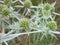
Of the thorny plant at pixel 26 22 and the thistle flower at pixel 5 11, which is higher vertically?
the thistle flower at pixel 5 11

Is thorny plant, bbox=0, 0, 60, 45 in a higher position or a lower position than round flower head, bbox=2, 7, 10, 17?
lower

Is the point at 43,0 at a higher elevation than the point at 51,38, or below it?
higher

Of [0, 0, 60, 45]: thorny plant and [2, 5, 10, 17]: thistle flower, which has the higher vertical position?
[2, 5, 10, 17]: thistle flower

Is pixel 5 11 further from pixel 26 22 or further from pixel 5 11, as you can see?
pixel 26 22

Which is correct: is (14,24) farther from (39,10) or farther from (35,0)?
(35,0)

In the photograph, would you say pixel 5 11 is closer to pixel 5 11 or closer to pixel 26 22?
pixel 5 11

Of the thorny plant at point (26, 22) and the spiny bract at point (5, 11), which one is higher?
the spiny bract at point (5, 11)

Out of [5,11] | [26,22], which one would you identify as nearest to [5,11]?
[5,11]

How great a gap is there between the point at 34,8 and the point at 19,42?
240mm

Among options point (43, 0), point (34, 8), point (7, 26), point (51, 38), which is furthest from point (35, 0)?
point (7, 26)

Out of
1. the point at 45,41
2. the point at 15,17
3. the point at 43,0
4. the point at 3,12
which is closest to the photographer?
the point at 3,12

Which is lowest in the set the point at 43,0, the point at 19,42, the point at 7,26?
the point at 19,42

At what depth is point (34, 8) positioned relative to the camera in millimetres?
1200

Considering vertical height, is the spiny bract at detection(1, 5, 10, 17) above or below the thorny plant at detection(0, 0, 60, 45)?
above
